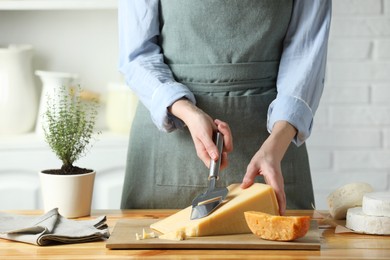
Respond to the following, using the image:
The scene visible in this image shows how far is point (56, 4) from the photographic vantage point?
292 centimetres

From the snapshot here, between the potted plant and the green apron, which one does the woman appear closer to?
the green apron

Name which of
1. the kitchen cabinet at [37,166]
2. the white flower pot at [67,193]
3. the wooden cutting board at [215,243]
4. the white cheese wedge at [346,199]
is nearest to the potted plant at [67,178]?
the white flower pot at [67,193]

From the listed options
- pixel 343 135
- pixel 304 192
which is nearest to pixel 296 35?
pixel 304 192

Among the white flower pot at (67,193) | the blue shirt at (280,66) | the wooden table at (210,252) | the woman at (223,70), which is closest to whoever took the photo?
the wooden table at (210,252)

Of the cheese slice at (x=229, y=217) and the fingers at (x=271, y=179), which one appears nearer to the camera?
the cheese slice at (x=229, y=217)

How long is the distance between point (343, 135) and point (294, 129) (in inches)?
48.6

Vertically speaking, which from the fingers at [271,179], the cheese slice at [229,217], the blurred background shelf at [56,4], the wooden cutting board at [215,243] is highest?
the blurred background shelf at [56,4]

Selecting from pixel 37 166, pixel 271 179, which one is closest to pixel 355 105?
pixel 37 166

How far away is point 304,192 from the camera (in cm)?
190

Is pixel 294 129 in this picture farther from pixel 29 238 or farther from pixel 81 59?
pixel 81 59

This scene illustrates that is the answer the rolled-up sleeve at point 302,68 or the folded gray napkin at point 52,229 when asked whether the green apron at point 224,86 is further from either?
the folded gray napkin at point 52,229

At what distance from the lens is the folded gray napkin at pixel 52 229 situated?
1400 millimetres

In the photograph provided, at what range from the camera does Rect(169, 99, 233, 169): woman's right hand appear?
158cm

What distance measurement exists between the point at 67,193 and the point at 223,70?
49 centimetres
